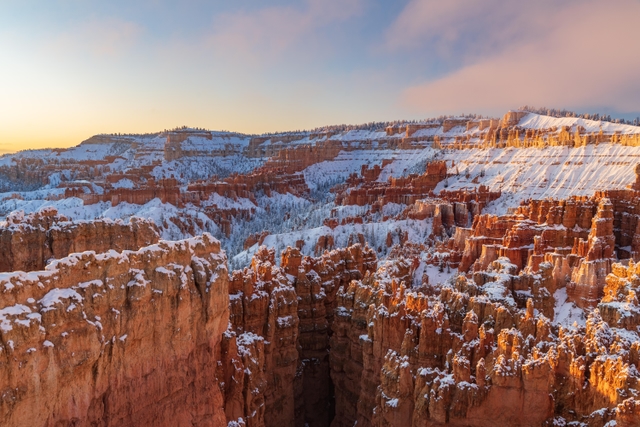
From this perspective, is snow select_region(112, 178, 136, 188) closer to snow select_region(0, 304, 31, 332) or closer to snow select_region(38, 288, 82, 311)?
snow select_region(38, 288, 82, 311)

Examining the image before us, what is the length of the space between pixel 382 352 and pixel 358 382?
3.07m

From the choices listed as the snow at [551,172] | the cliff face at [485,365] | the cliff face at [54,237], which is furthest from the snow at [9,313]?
the snow at [551,172]

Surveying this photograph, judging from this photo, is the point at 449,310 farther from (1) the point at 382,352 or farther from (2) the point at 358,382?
(2) the point at 358,382

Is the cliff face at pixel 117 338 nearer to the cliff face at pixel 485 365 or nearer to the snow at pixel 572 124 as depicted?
the cliff face at pixel 485 365

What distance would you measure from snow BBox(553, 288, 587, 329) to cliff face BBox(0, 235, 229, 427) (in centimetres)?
1727

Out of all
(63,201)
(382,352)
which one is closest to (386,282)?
(382,352)

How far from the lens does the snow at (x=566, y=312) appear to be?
23.2 meters

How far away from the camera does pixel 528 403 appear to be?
12102 mm

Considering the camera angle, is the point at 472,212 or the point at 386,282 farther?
the point at 472,212

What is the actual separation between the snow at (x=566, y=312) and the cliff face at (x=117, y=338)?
17265 millimetres

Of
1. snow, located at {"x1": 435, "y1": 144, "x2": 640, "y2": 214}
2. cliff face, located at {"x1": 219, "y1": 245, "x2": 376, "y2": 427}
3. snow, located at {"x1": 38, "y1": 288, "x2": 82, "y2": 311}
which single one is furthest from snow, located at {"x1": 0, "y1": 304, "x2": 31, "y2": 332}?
snow, located at {"x1": 435, "y1": 144, "x2": 640, "y2": 214}

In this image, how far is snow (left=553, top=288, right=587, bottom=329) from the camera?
2319 cm

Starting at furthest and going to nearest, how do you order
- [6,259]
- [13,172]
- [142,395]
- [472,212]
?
[13,172] → [472,212] → [6,259] → [142,395]

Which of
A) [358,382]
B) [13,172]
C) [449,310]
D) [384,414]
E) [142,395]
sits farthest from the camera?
[13,172]
